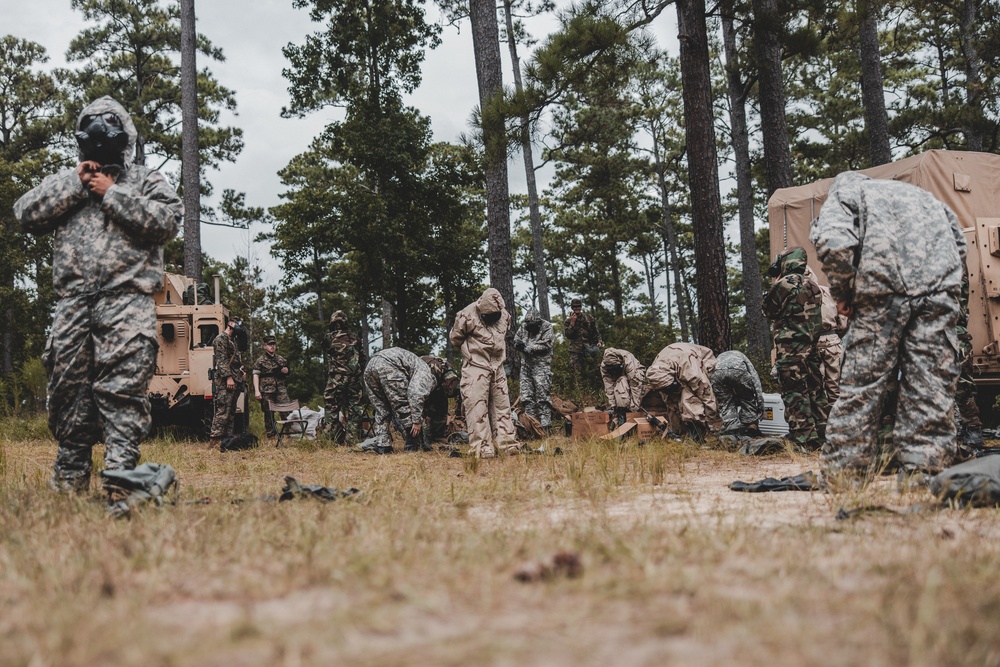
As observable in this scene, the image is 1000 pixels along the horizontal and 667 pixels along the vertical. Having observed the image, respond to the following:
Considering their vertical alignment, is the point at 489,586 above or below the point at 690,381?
below

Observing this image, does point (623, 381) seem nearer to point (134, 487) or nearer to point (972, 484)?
point (972, 484)

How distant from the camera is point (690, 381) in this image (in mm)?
8930

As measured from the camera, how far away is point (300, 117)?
2078 centimetres

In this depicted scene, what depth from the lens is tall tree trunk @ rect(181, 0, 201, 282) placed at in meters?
16.9

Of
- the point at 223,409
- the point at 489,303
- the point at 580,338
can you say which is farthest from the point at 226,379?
the point at 580,338

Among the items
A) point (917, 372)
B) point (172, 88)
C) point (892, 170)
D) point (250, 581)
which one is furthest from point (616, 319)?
point (250, 581)

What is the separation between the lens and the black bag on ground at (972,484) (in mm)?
→ 3529

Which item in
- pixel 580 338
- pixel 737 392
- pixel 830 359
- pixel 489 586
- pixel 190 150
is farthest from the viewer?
pixel 190 150

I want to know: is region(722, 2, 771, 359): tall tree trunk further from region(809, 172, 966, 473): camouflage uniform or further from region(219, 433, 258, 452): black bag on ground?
region(809, 172, 966, 473): camouflage uniform

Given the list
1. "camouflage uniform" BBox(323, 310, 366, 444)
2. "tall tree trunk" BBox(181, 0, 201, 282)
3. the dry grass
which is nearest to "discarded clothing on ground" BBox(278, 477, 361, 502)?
the dry grass

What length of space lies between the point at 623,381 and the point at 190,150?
37.6 feet

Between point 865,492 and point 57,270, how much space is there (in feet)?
15.2

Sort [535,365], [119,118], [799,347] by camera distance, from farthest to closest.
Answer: [535,365] < [799,347] < [119,118]

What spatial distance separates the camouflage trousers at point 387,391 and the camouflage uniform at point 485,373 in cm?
137
